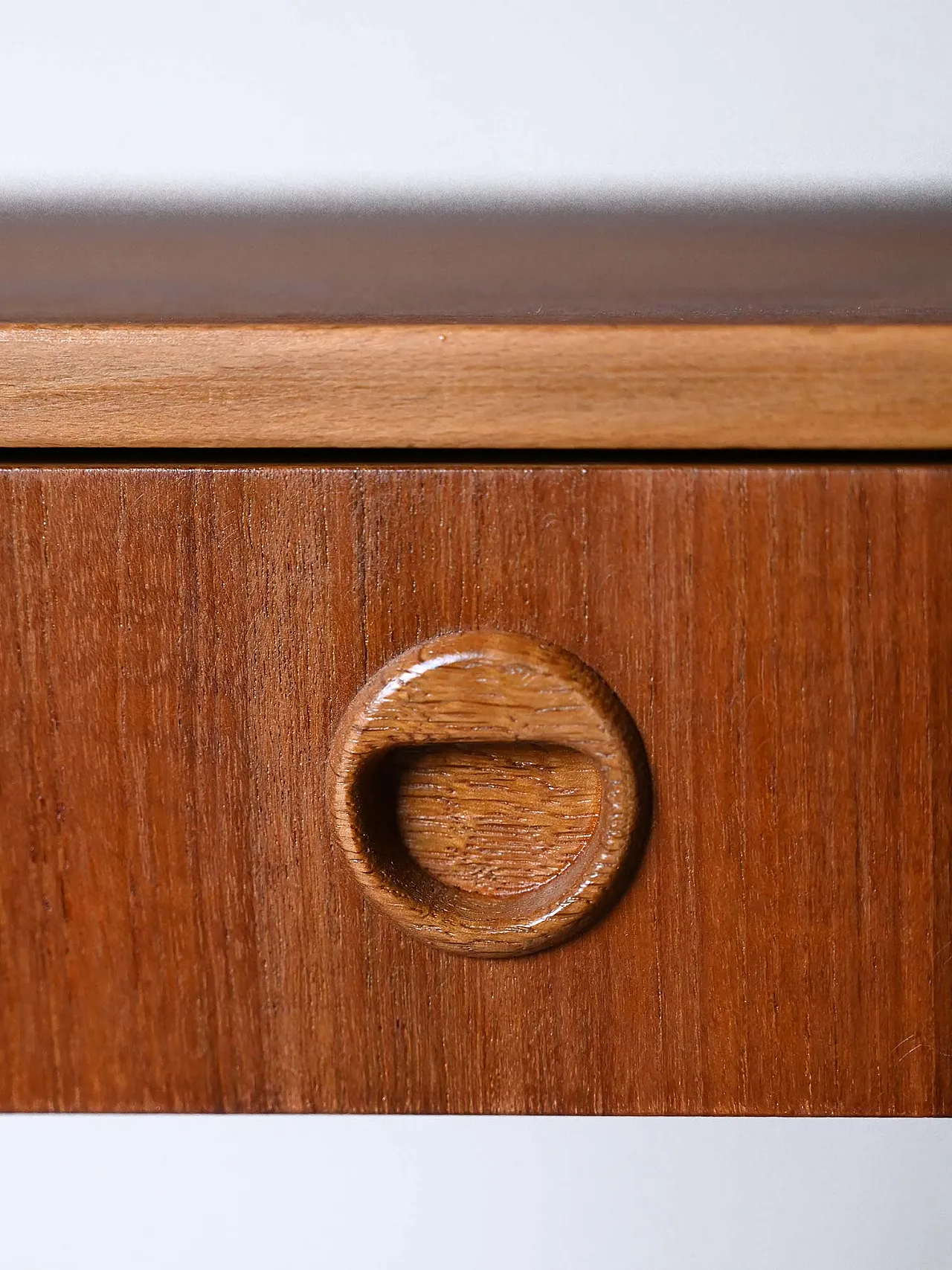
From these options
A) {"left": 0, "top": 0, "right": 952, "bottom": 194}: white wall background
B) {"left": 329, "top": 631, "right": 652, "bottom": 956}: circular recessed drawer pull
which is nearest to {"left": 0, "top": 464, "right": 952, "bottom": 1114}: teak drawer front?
{"left": 329, "top": 631, "right": 652, "bottom": 956}: circular recessed drawer pull

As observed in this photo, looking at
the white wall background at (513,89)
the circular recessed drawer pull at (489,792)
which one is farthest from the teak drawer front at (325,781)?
the white wall background at (513,89)

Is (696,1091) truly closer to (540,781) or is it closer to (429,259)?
(540,781)

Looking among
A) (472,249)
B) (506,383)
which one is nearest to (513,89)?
(472,249)

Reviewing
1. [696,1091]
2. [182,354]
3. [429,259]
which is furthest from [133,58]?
[696,1091]

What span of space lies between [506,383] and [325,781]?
0.08m

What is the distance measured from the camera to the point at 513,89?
0.38m

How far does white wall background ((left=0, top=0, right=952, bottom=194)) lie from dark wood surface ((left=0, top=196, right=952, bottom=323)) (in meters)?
0.01

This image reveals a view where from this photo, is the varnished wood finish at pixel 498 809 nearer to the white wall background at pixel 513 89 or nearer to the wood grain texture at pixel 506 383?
the wood grain texture at pixel 506 383

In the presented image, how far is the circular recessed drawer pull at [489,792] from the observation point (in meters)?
0.20

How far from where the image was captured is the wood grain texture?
19 cm

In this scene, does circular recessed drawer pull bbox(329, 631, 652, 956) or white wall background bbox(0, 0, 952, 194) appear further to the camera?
white wall background bbox(0, 0, 952, 194)

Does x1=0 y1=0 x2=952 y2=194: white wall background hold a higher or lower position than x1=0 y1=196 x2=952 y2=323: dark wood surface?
higher

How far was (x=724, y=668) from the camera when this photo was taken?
0.20 meters

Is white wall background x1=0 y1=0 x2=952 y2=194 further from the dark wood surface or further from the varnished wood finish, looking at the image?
the varnished wood finish
